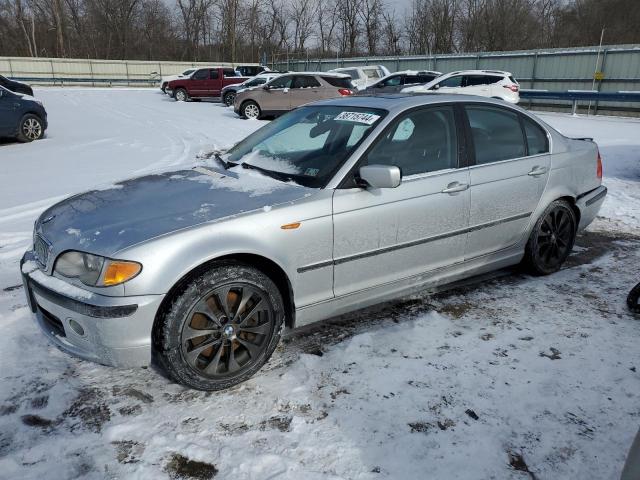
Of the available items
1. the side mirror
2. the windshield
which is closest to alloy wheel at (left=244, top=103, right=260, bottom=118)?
the windshield

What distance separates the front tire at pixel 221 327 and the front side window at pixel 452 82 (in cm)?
1579

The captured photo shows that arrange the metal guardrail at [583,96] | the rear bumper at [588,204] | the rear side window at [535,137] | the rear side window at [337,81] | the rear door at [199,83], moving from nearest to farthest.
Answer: the rear side window at [535,137], the rear bumper at [588,204], the rear side window at [337,81], the metal guardrail at [583,96], the rear door at [199,83]

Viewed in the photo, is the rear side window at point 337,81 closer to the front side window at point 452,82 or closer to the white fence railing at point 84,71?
the front side window at point 452,82

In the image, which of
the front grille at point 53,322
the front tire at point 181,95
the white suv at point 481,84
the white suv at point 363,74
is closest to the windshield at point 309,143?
the front grille at point 53,322

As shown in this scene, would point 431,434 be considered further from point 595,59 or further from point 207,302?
point 595,59

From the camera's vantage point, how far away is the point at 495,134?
157 inches

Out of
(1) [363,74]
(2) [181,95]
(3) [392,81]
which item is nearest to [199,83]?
(2) [181,95]

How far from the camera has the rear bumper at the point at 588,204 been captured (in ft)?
15.0

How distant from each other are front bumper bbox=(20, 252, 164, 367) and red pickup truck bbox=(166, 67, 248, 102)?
23704mm

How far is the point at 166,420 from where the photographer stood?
262 centimetres

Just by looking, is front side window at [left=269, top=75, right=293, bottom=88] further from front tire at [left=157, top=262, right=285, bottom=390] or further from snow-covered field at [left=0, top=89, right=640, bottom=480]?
front tire at [left=157, top=262, right=285, bottom=390]

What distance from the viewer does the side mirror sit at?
119 inches

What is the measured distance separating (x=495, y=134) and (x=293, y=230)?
6.59 feet

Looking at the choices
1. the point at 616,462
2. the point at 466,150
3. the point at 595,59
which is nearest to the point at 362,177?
the point at 466,150
